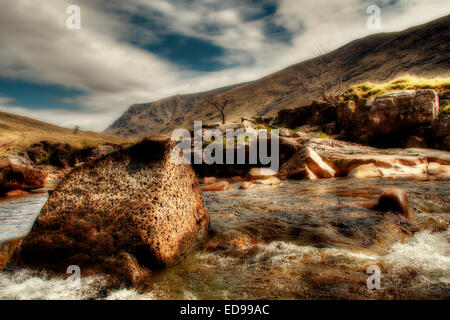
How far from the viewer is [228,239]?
4.18 meters

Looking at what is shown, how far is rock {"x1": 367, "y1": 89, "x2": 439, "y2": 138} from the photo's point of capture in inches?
579

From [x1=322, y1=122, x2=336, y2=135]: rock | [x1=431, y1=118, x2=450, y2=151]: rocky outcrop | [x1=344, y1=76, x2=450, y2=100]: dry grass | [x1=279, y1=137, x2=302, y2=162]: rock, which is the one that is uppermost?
[x1=344, y1=76, x2=450, y2=100]: dry grass

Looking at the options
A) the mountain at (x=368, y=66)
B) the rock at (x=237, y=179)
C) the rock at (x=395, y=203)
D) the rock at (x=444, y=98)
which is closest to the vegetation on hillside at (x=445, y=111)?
the rock at (x=444, y=98)

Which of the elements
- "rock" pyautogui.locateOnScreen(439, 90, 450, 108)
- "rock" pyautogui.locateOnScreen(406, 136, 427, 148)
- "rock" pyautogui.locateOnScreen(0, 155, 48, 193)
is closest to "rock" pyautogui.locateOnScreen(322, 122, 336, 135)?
"rock" pyautogui.locateOnScreen(406, 136, 427, 148)

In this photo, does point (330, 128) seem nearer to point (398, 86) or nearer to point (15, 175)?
point (398, 86)

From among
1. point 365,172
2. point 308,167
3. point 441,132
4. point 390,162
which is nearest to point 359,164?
point 365,172

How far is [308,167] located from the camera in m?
11.7

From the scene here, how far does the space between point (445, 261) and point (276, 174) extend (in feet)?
32.7

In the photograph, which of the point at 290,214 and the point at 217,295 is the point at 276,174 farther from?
the point at 217,295

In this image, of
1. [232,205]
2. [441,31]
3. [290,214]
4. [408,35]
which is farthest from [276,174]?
[408,35]

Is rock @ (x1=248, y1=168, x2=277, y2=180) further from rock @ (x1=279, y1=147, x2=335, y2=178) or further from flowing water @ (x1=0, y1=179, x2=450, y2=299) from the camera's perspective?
flowing water @ (x1=0, y1=179, x2=450, y2=299)

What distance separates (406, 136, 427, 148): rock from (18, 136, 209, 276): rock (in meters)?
16.8

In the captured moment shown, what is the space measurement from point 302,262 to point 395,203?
315 centimetres

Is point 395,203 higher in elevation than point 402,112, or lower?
lower
